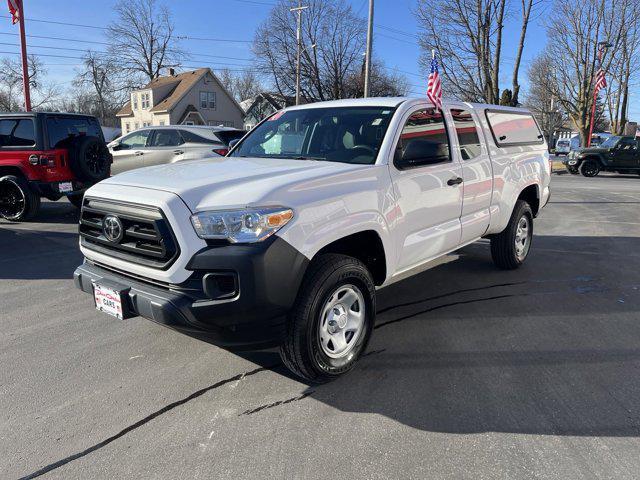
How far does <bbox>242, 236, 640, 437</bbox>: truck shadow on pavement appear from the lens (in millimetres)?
2891

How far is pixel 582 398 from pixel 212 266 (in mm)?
2420

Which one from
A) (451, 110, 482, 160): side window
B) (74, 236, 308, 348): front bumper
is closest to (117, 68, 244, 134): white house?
(451, 110, 482, 160): side window

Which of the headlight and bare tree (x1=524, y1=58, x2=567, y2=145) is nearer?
the headlight

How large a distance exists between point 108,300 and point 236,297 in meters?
0.99

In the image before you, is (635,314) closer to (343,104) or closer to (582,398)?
(582,398)

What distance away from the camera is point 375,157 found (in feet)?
11.9

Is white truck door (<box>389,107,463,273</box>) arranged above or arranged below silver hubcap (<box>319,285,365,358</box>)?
above

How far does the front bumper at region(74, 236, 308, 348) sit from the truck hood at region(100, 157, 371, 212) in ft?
0.95

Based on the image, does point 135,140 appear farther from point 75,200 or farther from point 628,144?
point 628,144

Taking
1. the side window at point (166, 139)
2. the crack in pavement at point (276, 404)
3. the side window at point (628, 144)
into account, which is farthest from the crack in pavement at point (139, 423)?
the side window at point (628, 144)

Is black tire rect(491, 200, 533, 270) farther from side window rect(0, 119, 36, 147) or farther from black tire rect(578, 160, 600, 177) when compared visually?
black tire rect(578, 160, 600, 177)

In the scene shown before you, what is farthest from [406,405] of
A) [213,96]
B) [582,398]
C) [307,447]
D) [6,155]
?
[213,96]

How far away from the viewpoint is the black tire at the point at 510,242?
18.6ft

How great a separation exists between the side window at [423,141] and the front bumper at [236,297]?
1.39m
